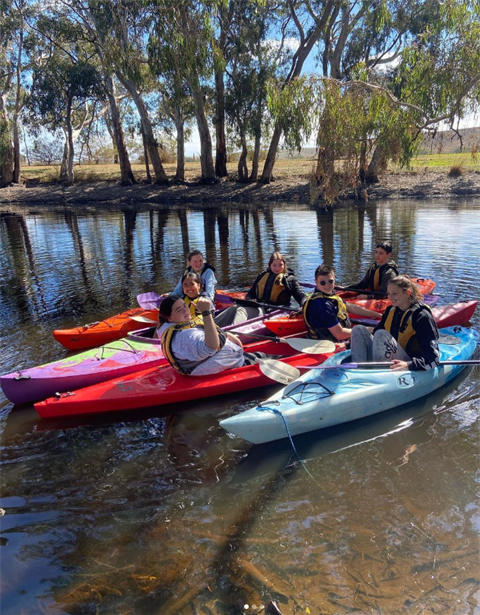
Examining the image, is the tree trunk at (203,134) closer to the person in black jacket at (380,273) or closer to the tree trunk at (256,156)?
the tree trunk at (256,156)

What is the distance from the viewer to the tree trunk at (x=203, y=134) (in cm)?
2432

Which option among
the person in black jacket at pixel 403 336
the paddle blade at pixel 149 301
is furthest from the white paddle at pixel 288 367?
the paddle blade at pixel 149 301

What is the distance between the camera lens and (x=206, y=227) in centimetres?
2002

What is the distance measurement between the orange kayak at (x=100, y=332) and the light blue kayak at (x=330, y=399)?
337 centimetres

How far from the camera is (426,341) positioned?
16.4 ft

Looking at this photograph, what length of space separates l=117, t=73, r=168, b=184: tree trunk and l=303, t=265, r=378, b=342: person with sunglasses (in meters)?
25.5

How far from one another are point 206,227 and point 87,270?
8059 millimetres

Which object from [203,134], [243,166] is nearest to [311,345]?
[203,134]

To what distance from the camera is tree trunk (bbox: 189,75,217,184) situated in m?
24.3

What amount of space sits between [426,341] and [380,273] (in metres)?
3.25

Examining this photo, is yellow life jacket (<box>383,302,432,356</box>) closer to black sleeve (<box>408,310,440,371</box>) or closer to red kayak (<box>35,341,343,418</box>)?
black sleeve (<box>408,310,440,371</box>)

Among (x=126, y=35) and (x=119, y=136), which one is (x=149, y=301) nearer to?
(x=126, y=35)

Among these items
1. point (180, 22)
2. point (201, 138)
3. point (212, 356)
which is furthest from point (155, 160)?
point (212, 356)

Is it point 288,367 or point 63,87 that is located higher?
point 63,87
